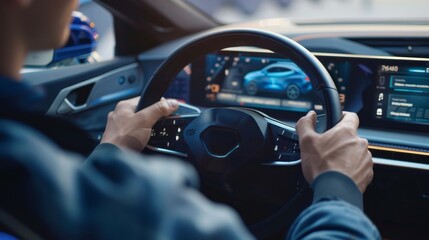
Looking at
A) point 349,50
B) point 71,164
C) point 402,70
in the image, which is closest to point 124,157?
point 71,164

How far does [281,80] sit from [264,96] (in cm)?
9

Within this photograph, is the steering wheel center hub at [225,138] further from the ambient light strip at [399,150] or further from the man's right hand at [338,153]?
the ambient light strip at [399,150]

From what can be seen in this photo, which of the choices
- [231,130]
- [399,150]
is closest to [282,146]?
[231,130]

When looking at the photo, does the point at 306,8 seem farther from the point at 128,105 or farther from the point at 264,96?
the point at 128,105

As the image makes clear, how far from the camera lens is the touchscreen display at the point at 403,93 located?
5.84 feet

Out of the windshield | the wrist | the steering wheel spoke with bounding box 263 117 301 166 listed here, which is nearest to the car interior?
the steering wheel spoke with bounding box 263 117 301 166

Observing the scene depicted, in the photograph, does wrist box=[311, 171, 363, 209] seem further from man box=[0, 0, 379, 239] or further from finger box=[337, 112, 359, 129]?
man box=[0, 0, 379, 239]

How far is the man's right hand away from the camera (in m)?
1.08

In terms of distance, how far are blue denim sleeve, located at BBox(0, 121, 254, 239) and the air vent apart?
1.46m

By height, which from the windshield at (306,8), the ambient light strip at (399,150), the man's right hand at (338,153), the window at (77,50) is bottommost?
the ambient light strip at (399,150)

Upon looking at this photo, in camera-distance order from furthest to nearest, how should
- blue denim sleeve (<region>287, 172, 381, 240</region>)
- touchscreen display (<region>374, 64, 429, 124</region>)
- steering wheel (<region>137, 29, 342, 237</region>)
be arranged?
touchscreen display (<region>374, 64, 429, 124</region>) < steering wheel (<region>137, 29, 342, 237</region>) < blue denim sleeve (<region>287, 172, 381, 240</region>)

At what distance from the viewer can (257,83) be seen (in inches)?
82.9

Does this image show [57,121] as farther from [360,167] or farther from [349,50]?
[349,50]

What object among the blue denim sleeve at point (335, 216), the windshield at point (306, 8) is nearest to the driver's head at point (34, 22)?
the blue denim sleeve at point (335, 216)
